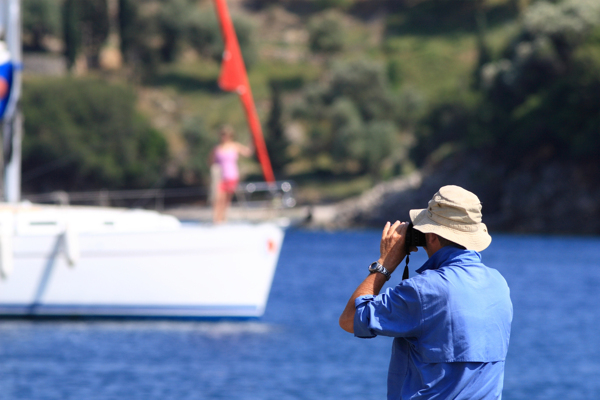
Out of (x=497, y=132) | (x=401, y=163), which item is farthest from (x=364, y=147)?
(x=497, y=132)

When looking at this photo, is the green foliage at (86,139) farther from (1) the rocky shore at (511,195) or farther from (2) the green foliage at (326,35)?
(2) the green foliage at (326,35)

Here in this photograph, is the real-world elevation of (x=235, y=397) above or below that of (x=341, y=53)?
below

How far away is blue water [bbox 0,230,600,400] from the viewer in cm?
1105

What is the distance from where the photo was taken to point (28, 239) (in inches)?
505

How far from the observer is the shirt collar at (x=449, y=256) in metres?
3.03

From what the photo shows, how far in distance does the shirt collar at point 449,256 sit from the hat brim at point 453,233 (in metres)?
0.03

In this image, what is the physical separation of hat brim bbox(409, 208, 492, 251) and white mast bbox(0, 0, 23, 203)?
37.9 ft

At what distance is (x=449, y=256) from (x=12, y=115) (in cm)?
1187

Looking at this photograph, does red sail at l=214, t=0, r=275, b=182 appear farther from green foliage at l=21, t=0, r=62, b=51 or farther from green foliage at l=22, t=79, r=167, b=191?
green foliage at l=21, t=0, r=62, b=51

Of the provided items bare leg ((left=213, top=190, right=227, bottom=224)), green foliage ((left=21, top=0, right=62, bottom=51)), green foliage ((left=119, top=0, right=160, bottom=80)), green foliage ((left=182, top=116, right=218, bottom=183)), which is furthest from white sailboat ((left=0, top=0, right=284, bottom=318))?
green foliage ((left=21, top=0, right=62, bottom=51))

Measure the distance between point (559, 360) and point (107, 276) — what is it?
793cm

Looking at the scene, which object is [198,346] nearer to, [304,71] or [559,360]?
[559,360]

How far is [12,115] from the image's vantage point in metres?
13.5

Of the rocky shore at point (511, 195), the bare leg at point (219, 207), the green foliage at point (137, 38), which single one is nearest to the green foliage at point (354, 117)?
the rocky shore at point (511, 195)
